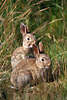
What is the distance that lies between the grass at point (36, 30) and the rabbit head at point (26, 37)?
0.54 ft

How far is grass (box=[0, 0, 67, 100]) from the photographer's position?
7.58 metres

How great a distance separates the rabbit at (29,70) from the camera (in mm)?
7426

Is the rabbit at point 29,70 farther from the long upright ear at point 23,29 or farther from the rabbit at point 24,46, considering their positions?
the long upright ear at point 23,29

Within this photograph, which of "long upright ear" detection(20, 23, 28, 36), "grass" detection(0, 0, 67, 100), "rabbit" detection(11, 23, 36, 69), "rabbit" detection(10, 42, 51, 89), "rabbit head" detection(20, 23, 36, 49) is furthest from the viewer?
"long upright ear" detection(20, 23, 28, 36)

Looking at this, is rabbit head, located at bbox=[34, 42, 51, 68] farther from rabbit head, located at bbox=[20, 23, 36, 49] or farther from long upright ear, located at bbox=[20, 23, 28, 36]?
long upright ear, located at bbox=[20, 23, 28, 36]

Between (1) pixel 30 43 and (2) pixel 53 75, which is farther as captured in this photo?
(1) pixel 30 43

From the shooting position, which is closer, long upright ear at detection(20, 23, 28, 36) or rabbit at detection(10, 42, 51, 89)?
rabbit at detection(10, 42, 51, 89)

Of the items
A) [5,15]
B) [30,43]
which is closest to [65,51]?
[30,43]

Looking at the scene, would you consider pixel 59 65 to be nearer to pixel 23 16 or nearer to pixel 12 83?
pixel 12 83

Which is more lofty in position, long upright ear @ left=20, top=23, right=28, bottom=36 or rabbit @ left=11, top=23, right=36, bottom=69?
long upright ear @ left=20, top=23, right=28, bottom=36

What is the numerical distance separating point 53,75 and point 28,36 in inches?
58.4

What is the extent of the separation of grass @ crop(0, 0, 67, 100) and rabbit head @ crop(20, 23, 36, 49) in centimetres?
17

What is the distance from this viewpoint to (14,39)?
8.65 meters

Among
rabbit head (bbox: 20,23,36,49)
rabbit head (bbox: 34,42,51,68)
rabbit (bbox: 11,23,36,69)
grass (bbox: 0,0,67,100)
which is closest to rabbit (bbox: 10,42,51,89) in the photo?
rabbit head (bbox: 34,42,51,68)
